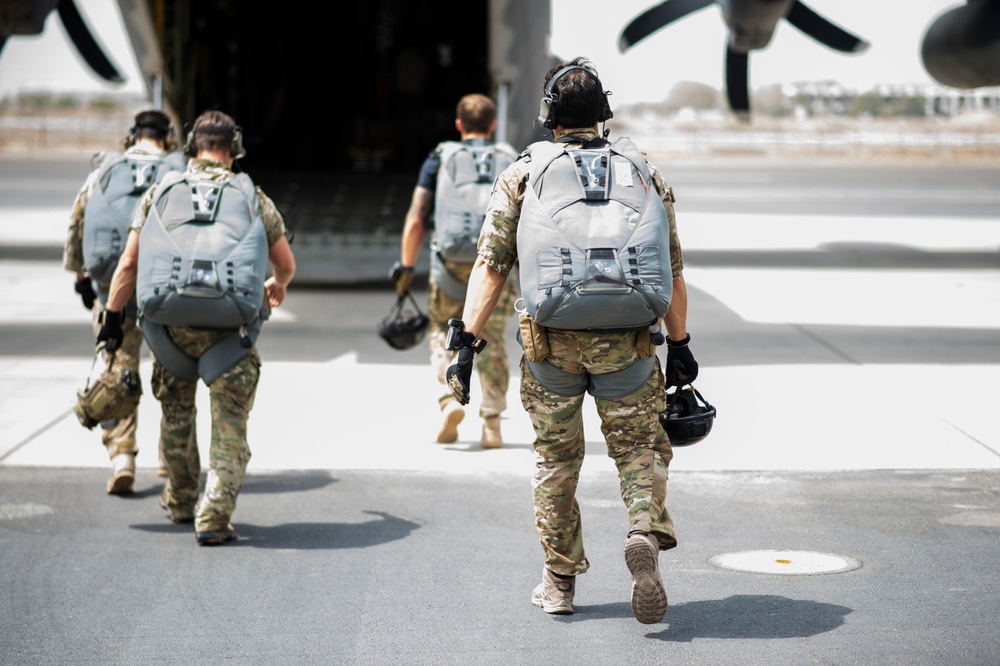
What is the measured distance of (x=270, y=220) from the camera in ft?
18.4

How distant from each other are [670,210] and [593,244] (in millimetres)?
478

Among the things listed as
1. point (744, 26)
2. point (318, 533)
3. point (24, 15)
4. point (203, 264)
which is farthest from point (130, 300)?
point (744, 26)

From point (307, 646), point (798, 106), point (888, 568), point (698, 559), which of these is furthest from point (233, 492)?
point (798, 106)

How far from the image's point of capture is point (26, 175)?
3506cm

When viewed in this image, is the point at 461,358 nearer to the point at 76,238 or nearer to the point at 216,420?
the point at 216,420

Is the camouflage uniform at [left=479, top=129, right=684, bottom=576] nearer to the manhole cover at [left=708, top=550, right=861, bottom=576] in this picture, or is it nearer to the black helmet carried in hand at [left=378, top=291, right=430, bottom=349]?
the manhole cover at [left=708, top=550, right=861, bottom=576]

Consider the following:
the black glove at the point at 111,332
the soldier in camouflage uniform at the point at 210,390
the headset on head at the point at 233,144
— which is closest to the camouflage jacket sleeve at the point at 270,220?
the soldier in camouflage uniform at the point at 210,390

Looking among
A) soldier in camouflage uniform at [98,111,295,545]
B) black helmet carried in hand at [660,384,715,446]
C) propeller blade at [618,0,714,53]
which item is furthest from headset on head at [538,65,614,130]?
propeller blade at [618,0,714,53]

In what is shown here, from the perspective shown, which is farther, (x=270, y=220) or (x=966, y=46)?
(x=966, y=46)

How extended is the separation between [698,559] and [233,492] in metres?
1.96

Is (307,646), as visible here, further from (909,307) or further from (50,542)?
(909,307)

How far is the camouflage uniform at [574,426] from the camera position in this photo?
14.6 ft

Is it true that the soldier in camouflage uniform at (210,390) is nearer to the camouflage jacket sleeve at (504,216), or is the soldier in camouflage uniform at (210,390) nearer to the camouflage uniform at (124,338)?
the camouflage uniform at (124,338)

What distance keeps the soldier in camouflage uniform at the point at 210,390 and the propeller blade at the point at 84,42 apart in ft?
39.6
